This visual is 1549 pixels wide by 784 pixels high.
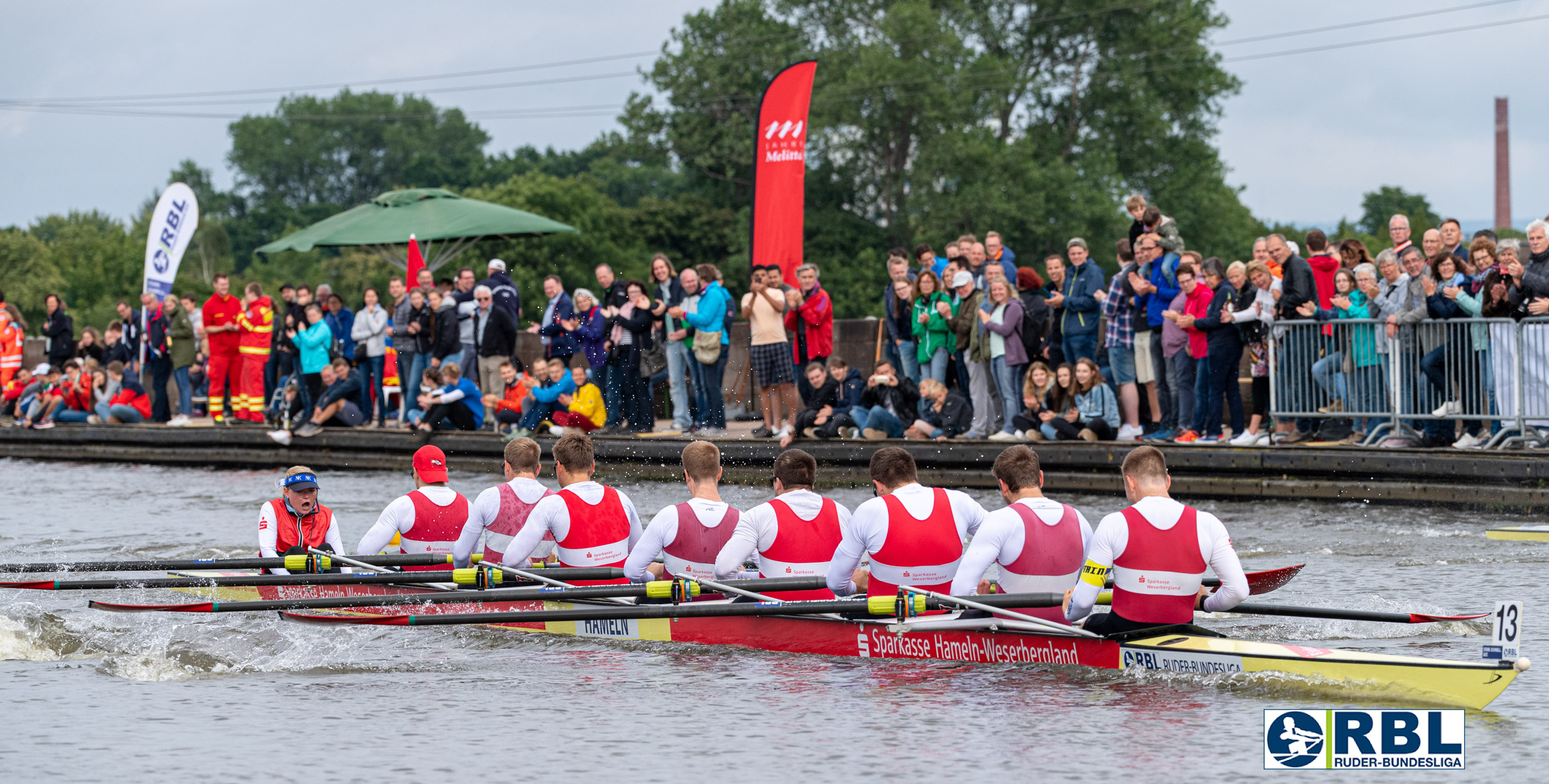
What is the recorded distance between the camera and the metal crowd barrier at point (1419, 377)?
1327 cm

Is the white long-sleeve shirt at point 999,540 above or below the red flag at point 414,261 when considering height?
below

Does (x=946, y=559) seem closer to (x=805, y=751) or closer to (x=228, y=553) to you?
(x=805, y=751)

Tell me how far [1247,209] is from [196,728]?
234 feet

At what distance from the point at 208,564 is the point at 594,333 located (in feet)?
27.9

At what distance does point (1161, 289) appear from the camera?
15023 mm

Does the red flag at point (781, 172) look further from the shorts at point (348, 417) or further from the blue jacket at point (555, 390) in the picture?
the shorts at point (348, 417)

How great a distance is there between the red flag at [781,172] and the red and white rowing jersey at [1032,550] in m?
11.1

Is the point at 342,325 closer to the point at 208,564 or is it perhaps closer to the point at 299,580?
the point at 208,564

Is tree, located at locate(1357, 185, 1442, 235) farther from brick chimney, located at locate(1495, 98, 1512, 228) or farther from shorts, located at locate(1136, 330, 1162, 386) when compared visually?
shorts, located at locate(1136, 330, 1162, 386)

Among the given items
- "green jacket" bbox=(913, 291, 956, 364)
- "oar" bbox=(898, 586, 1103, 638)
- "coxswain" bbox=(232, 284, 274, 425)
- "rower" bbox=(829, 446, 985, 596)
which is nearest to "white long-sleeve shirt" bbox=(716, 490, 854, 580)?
"rower" bbox=(829, 446, 985, 596)

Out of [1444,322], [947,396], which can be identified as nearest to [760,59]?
[947,396]

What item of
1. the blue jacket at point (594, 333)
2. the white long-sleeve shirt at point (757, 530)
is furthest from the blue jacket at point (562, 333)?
the white long-sleeve shirt at point (757, 530)

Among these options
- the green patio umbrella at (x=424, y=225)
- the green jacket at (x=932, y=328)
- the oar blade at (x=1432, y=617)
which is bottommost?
the oar blade at (x=1432, y=617)

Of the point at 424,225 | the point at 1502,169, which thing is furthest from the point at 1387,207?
the point at 424,225
